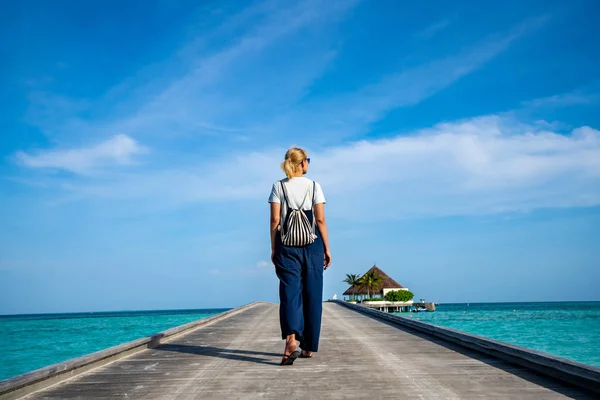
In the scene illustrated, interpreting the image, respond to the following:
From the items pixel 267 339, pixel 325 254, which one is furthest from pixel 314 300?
pixel 267 339

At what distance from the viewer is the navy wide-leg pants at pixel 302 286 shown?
16.7 ft

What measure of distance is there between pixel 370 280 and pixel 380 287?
2482 mm

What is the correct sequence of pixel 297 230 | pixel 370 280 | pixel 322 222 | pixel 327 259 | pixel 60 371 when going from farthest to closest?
1. pixel 370 280
2. pixel 327 259
3. pixel 322 222
4. pixel 297 230
5. pixel 60 371

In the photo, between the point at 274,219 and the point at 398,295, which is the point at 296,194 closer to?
the point at 274,219

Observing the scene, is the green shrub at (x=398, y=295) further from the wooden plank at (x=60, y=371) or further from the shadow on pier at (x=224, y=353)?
the wooden plank at (x=60, y=371)

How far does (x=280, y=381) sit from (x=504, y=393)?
1583 millimetres

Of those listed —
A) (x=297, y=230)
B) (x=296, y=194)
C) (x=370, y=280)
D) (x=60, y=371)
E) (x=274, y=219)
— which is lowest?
(x=60, y=371)

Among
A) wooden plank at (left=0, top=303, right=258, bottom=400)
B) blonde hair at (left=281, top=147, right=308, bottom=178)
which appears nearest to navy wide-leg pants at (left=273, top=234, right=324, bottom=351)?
blonde hair at (left=281, top=147, right=308, bottom=178)

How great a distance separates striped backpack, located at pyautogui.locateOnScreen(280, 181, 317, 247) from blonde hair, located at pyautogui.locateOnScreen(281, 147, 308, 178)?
1.24 feet

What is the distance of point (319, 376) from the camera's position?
14.1 ft

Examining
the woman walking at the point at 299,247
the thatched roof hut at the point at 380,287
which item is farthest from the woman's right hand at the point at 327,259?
the thatched roof hut at the point at 380,287

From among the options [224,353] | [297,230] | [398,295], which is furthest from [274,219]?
[398,295]

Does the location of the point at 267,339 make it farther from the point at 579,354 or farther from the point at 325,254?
the point at 579,354

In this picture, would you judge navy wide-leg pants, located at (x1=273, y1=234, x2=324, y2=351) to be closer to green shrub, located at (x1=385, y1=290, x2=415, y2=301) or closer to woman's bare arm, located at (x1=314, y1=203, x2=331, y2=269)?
woman's bare arm, located at (x1=314, y1=203, x2=331, y2=269)
